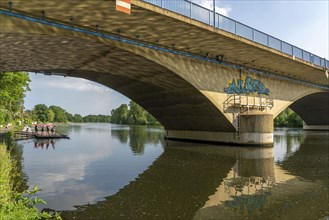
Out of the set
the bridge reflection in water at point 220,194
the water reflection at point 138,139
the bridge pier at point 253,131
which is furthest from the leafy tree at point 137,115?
the bridge reflection in water at point 220,194

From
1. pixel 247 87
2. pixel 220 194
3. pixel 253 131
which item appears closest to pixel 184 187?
pixel 220 194

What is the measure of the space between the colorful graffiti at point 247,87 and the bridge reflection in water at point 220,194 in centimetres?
1148

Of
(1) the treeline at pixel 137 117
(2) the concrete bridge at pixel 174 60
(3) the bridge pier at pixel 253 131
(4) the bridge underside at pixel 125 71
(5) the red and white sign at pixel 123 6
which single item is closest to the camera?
(5) the red and white sign at pixel 123 6

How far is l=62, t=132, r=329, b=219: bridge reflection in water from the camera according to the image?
29.9ft

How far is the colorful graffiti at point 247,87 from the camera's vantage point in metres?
28.6

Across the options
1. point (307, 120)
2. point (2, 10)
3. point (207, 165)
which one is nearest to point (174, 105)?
point (207, 165)

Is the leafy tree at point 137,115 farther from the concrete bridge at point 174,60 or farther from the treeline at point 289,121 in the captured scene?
the concrete bridge at point 174,60

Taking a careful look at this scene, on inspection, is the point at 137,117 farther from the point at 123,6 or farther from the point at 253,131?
the point at 123,6

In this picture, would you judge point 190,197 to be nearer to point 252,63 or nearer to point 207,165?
point 207,165

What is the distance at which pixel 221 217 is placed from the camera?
8.70 m

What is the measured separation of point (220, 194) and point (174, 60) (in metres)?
13.9

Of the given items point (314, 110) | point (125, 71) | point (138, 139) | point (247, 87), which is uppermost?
point (125, 71)

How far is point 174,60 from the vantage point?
2292 cm

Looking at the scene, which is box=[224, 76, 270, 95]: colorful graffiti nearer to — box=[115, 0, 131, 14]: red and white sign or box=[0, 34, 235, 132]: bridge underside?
box=[0, 34, 235, 132]: bridge underside
